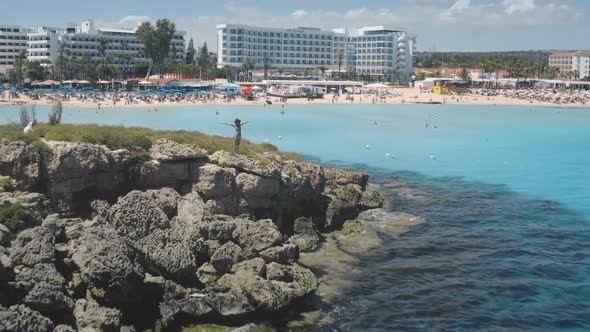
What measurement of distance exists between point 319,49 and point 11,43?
289ft

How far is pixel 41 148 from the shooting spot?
1944cm

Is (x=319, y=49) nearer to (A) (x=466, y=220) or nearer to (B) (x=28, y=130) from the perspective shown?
(A) (x=466, y=220)

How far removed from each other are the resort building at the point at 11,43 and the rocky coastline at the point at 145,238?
14417 centimetres

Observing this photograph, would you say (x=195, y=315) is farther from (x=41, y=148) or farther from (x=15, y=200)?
(x=41, y=148)

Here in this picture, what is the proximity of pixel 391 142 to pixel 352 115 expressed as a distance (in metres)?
30.6

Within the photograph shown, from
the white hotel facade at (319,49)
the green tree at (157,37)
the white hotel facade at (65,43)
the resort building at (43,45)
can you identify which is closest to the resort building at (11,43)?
the white hotel facade at (65,43)

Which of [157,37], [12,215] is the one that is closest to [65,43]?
[157,37]

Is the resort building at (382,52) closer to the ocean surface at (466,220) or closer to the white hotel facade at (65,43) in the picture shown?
the white hotel facade at (65,43)

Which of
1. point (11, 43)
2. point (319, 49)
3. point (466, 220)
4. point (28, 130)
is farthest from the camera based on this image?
point (319, 49)

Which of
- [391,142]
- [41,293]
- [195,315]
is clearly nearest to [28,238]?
[41,293]

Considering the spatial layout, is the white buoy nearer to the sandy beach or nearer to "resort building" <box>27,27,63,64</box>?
the sandy beach

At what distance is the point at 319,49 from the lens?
194 meters

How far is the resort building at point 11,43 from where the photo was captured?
497 feet

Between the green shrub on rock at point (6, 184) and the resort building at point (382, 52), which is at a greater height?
the resort building at point (382, 52)
